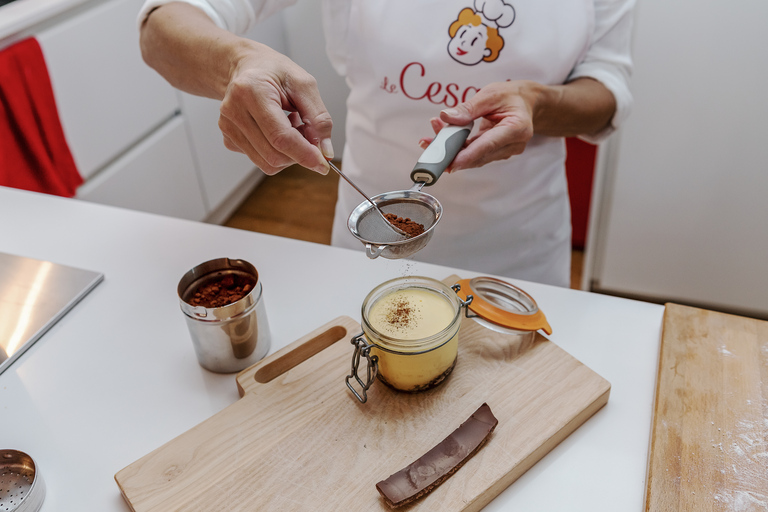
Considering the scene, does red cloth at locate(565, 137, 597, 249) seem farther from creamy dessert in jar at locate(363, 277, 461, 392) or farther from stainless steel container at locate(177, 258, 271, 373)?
stainless steel container at locate(177, 258, 271, 373)

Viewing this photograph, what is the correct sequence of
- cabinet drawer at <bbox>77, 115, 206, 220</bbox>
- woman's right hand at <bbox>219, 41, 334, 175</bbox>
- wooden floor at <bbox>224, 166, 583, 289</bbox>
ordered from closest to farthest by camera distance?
woman's right hand at <bbox>219, 41, 334, 175</bbox>, cabinet drawer at <bbox>77, 115, 206, 220</bbox>, wooden floor at <bbox>224, 166, 583, 289</bbox>

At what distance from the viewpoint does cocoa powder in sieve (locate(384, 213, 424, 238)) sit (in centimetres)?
83

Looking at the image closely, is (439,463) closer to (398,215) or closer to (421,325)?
(421,325)

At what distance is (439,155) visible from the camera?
0.86 metres

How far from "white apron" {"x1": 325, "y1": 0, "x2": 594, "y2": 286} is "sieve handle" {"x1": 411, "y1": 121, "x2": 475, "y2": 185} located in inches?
8.2

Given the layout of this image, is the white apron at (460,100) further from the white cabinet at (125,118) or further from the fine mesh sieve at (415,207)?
the white cabinet at (125,118)

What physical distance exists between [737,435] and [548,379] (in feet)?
0.73

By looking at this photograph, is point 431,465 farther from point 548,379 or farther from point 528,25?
point 528,25

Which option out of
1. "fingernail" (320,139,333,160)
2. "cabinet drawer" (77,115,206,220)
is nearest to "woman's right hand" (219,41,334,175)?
"fingernail" (320,139,333,160)

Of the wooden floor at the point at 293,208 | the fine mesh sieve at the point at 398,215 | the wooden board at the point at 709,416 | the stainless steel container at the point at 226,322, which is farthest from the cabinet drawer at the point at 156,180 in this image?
the wooden board at the point at 709,416

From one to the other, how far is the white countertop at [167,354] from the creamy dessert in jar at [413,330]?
0.14 metres

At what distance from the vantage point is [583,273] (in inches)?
94.2

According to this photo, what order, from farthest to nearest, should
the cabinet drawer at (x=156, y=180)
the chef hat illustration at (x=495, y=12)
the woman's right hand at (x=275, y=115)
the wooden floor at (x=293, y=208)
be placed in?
the wooden floor at (x=293, y=208) → the cabinet drawer at (x=156, y=180) → the chef hat illustration at (x=495, y=12) → the woman's right hand at (x=275, y=115)

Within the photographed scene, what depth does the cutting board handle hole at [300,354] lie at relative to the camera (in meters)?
0.84
